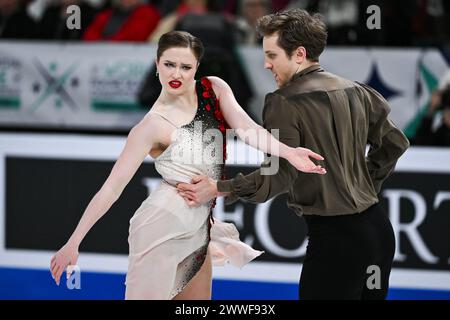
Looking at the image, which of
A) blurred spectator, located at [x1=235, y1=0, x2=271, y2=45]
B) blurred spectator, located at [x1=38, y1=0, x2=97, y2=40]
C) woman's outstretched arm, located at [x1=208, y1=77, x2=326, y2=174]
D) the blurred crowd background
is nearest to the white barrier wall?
the blurred crowd background

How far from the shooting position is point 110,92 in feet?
21.5

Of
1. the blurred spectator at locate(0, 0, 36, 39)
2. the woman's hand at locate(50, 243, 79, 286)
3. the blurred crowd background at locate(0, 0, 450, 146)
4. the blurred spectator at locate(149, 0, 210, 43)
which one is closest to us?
the woman's hand at locate(50, 243, 79, 286)

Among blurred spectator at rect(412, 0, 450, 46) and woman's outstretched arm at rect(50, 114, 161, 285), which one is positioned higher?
blurred spectator at rect(412, 0, 450, 46)

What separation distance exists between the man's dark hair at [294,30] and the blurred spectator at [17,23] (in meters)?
3.11

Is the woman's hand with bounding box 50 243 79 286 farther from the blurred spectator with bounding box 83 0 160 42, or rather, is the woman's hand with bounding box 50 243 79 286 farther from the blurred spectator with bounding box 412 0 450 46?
the blurred spectator with bounding box 412 0 450 46

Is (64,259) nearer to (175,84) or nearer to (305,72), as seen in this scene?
(175,84)

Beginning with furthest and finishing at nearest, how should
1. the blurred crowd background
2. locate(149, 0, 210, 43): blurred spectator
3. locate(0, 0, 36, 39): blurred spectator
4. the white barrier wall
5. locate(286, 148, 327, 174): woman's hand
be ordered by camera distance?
locate(0, 0, 36, 39): blurred spectator, locate(149, 0, 210, 43): blurred spectator, the blurred crowd background, the white barrier wall, locate(286, 148, 327, 174): woman's hand

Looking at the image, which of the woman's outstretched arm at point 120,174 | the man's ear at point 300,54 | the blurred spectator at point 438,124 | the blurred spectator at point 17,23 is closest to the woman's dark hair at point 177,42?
the woman's outstretched arm at point 120,174

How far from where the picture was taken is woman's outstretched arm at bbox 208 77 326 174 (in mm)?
3877

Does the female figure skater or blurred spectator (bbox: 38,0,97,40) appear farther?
blurred spectator (bbox: 38,0,97,40)

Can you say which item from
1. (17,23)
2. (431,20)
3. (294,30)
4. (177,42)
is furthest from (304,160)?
(17,23)

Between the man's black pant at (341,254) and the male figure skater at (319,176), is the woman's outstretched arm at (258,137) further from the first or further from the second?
the man's black pant at (341,254)
